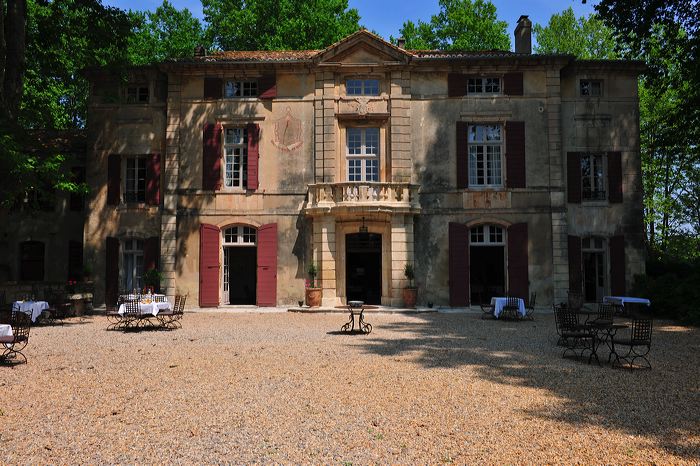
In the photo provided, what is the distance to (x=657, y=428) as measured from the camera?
5.24 m

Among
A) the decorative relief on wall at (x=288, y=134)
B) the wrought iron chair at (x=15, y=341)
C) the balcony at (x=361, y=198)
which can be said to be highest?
the decorative relief on wall at (x=288, y=134)

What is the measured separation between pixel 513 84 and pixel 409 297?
335 inches

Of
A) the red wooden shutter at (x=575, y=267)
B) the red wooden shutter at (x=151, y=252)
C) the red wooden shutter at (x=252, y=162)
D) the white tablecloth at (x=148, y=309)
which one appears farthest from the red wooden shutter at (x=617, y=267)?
the red wooden shutter at (x=151, y=252)

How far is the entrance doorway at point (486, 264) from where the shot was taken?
17.7 meters

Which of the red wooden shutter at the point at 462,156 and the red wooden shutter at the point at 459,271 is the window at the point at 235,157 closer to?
the red wooden shutter at the point at 462,156

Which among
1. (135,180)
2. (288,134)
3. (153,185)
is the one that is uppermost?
(288,134)

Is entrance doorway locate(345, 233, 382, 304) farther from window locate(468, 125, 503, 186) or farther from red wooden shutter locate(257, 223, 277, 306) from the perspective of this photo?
window locate(468, 125, 503, 186)

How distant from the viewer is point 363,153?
18.0m

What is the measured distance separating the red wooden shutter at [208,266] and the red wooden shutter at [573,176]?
12.6 metres

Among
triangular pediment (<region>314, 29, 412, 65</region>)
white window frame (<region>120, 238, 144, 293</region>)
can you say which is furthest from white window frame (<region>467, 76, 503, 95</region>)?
white window frame (<region>120, 238, 144, 293</region>)

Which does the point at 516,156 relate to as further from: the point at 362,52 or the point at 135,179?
the point at 135,179

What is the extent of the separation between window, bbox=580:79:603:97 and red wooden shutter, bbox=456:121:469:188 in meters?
4.63

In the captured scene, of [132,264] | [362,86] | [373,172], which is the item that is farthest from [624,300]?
[132,264]

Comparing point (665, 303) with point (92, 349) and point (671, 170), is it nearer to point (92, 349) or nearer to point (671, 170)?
point (671, 170)
